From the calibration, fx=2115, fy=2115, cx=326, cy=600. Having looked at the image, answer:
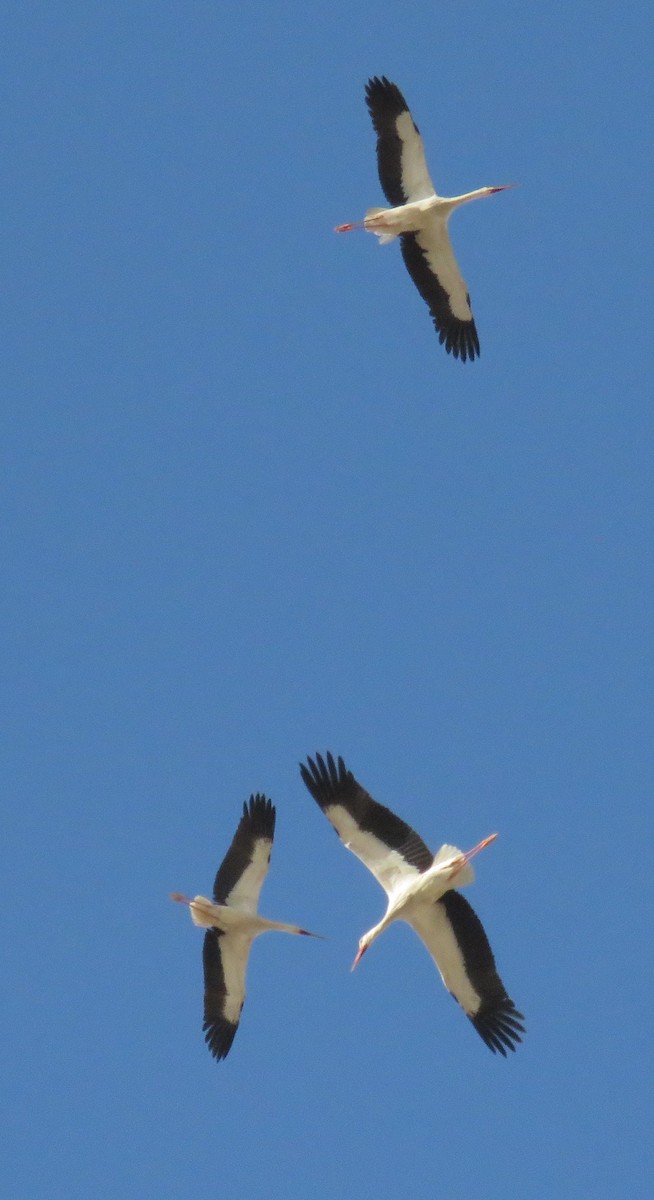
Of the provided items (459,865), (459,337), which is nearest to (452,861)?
(459,865)

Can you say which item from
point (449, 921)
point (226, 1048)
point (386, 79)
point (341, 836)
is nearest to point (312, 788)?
point (341, 836)

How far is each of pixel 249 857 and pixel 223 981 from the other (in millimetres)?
1091

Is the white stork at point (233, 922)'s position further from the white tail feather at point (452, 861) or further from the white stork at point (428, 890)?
the white tail feather at point (452, 861)

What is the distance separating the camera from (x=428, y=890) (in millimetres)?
16391

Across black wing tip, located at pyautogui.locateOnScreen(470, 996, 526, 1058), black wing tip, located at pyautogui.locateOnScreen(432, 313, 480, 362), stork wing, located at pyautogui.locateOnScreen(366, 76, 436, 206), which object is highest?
stork wing, located at pyautogui.locateOnScreen(366, 76, 436, 206)

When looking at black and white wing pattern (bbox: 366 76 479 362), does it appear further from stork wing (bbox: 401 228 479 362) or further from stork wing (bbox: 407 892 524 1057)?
stork wing (bbox: 407 892 524 1057)

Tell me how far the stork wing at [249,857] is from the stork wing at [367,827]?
1.67 meters

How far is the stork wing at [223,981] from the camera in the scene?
59.7ft

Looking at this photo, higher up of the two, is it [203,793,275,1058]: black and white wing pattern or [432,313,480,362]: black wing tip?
[432,313,480,362]: black wing tip

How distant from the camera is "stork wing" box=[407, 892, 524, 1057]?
53.7ft

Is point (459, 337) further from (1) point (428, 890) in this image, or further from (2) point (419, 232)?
(1) point (428, 890)

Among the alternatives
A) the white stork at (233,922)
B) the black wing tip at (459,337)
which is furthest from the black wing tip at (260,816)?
the black wing tip at (459,337)

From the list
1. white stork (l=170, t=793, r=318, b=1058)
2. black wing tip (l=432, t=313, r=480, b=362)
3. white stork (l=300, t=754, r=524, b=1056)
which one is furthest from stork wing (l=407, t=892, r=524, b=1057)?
black wing tip (l=432, t=313, r=480, b=362)

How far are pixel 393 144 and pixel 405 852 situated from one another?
6.53 m
